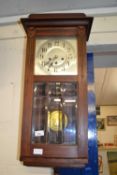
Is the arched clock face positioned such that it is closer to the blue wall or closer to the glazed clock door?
the glazed clock door

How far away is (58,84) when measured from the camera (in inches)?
40.5

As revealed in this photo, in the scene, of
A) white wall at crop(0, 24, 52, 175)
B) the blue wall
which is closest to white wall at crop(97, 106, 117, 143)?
the blue wall

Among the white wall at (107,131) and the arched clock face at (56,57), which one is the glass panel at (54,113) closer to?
the arched clock face at (56,57)

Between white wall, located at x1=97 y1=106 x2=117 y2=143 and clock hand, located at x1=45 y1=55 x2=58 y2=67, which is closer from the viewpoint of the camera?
clock hand, located at x1=45 y1=55 x2=58 y2=67

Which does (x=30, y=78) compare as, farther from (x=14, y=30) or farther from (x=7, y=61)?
(x=14, y=30)

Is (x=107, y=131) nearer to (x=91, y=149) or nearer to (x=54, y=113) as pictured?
(x=91, y=149)

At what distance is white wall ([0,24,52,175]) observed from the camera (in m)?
1.18

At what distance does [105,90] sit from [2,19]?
196 centimetres

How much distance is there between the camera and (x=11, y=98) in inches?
51.0

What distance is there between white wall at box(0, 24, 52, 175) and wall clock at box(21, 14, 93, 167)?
10.1 inches

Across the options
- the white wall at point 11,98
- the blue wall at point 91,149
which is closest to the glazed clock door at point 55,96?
the white wall at point 11,98

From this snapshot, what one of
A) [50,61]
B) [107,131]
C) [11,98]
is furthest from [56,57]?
[107,131]

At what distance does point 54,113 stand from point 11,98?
39 cm

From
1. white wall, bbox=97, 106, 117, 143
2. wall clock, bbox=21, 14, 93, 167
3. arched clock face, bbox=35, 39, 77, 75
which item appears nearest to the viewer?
wall clock, bbox=21, 14, 93, 167
